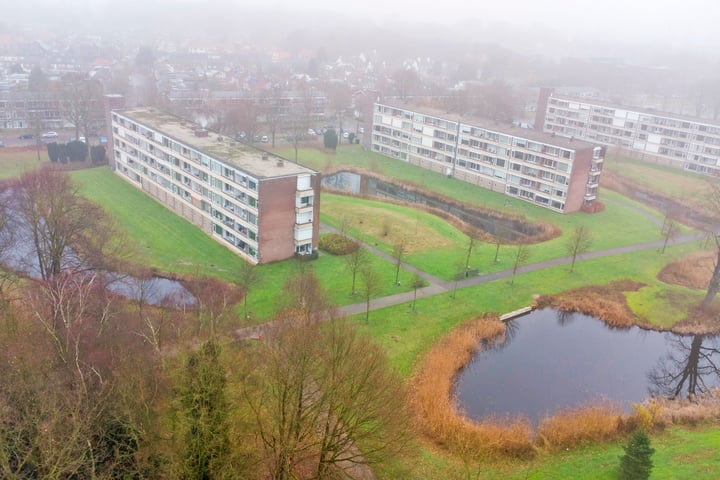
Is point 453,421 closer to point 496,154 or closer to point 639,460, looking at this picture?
point 639,460

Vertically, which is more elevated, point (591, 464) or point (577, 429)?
point (577, 429)

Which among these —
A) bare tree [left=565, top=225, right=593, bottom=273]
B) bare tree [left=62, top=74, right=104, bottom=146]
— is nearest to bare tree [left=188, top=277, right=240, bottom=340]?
bare tree [left=565, top=225, right=593, bottom=273]

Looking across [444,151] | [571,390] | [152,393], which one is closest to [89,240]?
[152,393]

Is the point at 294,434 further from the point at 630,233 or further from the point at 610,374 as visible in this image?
the point at 630,233

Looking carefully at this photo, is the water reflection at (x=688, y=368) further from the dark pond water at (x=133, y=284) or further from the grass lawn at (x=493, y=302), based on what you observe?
the dark pond water at (x=133, y=284)

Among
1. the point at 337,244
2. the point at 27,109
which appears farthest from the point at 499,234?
the point at 27,109

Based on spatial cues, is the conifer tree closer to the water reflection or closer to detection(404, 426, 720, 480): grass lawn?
detection(404, 426, 720, 480): grass lawn
